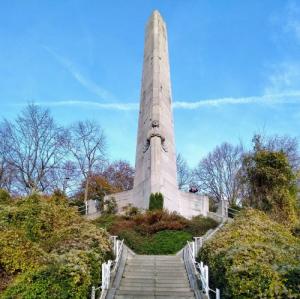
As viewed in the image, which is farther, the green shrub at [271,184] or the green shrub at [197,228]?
the green shrub at [197,228]

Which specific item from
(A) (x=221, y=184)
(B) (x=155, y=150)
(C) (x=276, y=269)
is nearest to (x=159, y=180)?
(B) (x=155, y=150)

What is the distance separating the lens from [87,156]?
3662 centimetres

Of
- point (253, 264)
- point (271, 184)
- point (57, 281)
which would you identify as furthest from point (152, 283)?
point (271, 184)

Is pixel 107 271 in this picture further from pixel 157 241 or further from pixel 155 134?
pixel 155 134

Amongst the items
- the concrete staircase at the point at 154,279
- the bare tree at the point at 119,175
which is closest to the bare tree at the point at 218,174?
the bare tree at the point at 119,175

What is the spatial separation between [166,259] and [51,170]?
21.3 m

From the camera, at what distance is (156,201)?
20.6 m

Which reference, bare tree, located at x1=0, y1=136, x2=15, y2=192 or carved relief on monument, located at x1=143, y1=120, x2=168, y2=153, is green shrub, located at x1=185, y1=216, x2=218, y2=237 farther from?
bare tree, located at x1=0, y1=136, x2=15, y2=192

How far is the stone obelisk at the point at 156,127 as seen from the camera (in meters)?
22.7

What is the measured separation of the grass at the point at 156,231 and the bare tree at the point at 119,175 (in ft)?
67.1

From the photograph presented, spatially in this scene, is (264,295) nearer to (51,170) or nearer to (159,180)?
(159,180)

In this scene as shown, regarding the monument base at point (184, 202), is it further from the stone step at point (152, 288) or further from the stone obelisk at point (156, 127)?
the stone step at point (152, 288)

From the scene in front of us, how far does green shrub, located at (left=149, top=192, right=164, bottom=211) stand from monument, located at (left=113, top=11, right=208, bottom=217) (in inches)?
32.4

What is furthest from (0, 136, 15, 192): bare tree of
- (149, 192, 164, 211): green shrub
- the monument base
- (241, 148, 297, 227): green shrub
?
(241, 148, 297, 227): green shrub
